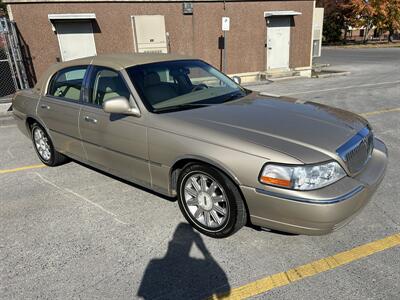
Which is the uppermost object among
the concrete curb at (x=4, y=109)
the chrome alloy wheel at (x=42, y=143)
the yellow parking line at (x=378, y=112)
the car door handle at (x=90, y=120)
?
the car door handle at (x=90, y=120)

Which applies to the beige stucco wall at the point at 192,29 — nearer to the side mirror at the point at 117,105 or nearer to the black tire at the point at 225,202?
the side mirror at the point at 117,105

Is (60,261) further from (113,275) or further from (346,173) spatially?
(346,173)

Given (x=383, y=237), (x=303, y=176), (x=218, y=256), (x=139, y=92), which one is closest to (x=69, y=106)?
(x=139, y=92)

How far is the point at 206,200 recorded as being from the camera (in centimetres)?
306

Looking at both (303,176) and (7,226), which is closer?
(303,176)

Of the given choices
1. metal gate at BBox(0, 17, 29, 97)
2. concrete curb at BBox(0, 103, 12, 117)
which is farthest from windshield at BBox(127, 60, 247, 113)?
metal gate at BBox(0, 17, 29, 97)

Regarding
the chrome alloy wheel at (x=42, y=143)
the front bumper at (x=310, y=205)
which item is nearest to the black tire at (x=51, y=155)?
the chrome alloy wheel at (x=42, y=143)

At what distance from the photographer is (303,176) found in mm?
2510

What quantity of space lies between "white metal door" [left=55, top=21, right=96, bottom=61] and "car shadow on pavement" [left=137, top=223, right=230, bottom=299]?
9654 millimetres

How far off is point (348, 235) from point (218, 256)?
1.23 meters

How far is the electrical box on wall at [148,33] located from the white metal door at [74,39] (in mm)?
1468

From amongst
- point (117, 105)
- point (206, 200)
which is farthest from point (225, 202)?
point (117, 105)

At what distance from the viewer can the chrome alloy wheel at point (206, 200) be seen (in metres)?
2.96

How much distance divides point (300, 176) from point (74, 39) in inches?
407
